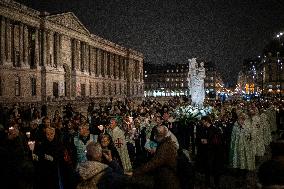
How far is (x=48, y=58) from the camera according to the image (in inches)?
2532

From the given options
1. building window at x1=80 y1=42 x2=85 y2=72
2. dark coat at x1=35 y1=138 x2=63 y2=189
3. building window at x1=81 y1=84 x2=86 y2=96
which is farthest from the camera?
building window at x1=80 y1=42 x2=85 y2=72

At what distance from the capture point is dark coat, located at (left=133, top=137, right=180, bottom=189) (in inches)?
202

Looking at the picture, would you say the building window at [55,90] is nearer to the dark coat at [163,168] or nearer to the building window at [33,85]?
the building window at [33,85]

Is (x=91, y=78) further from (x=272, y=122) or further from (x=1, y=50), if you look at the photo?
→ (x=272, y=122)

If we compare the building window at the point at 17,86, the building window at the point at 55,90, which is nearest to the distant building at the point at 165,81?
the building window at the point at 55,90

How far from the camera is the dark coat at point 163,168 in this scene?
514 centimetres

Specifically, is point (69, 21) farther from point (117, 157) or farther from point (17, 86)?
point (117, 157)

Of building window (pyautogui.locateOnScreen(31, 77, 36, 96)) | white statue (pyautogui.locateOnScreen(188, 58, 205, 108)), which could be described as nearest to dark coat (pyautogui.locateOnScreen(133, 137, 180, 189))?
white statue (pyautogui.locateOnScreen(188, 58, 205, 108))

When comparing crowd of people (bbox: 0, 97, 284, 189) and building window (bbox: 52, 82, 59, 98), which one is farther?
building window (bbox: 52, 82, 59, 98)

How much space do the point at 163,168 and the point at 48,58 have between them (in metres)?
61.5

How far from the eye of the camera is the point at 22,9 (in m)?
55.7

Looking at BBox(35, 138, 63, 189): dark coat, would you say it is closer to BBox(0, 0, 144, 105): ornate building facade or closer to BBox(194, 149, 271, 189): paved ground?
BBox(194, 149, 271, 189): paved ground

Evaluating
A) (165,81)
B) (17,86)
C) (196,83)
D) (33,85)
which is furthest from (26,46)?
(165,81)

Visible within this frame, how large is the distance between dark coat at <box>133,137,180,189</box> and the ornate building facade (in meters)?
46.9
